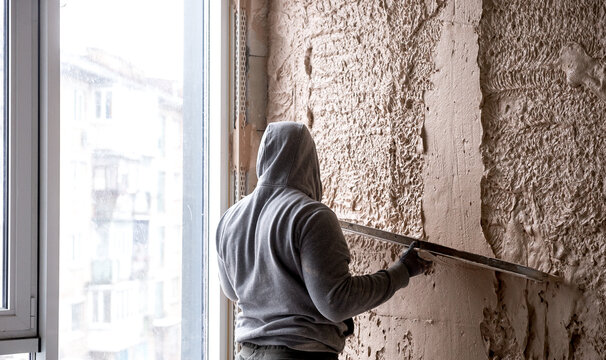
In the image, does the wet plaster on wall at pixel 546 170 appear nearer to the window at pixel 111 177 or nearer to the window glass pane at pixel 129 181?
the window at pixel 111 177

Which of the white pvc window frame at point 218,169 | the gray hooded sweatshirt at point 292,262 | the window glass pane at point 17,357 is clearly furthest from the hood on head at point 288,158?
the window glass pane at point 17,357

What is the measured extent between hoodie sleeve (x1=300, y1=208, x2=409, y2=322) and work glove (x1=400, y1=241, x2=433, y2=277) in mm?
145

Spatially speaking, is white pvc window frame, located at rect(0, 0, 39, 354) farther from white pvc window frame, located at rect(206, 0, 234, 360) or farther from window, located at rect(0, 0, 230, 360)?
white pvc window frame, located at rect(206, 0, 234, 360)

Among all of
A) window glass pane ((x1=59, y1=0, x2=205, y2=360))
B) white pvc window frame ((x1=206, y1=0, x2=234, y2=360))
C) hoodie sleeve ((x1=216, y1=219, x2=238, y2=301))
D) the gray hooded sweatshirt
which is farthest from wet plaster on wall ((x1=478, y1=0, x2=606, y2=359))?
window glass pane ((x1=59, y1=0, x2=205, y2=360))

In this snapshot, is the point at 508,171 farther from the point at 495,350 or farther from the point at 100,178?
the point at 100,178

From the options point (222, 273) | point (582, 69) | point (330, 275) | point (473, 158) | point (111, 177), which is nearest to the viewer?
point (582, 69)

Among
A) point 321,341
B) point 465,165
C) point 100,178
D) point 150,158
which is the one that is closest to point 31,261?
point 100,178

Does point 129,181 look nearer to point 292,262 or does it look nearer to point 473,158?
point 292,262

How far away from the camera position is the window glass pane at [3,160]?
2078 millimetres

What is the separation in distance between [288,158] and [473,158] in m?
0.50

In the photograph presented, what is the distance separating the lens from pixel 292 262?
4.93 feet

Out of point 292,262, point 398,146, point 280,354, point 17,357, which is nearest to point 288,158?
point 292,262

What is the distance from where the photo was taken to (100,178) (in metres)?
2.31

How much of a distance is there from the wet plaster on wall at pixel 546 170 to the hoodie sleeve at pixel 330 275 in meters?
0.35
